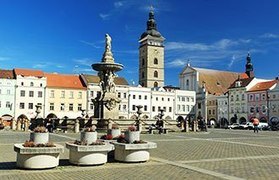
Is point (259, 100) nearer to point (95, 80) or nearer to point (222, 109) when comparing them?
point (222, 109)

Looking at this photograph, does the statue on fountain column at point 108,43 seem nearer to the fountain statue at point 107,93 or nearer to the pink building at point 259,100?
the fountain statue at point 107,93

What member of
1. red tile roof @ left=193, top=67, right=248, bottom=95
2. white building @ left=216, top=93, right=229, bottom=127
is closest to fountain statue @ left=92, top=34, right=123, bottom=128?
white building @ left=216, top=93, right=229, bottom=127

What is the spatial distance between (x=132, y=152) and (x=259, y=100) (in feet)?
256

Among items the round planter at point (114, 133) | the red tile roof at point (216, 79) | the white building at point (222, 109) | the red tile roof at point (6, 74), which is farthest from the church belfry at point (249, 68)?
the round planter at point (114, 133)

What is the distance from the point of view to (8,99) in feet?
230

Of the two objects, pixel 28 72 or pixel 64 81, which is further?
pixel 64 81

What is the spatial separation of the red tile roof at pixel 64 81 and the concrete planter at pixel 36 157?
6657 cm

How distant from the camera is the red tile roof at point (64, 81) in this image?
7636 centimetres

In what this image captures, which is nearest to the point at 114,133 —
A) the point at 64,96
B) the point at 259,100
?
the point at 64,96

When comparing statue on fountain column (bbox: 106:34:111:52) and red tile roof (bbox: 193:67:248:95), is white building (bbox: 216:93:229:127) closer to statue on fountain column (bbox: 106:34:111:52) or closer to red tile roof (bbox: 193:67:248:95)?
red tile roof (bbox: 193:67:248:95)

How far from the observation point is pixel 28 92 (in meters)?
72.3

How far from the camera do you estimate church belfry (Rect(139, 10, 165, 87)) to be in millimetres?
117213

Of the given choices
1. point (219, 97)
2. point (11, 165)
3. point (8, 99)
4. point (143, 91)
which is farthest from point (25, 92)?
point (11, 165)

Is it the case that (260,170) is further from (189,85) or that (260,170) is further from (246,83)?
(189,85)
